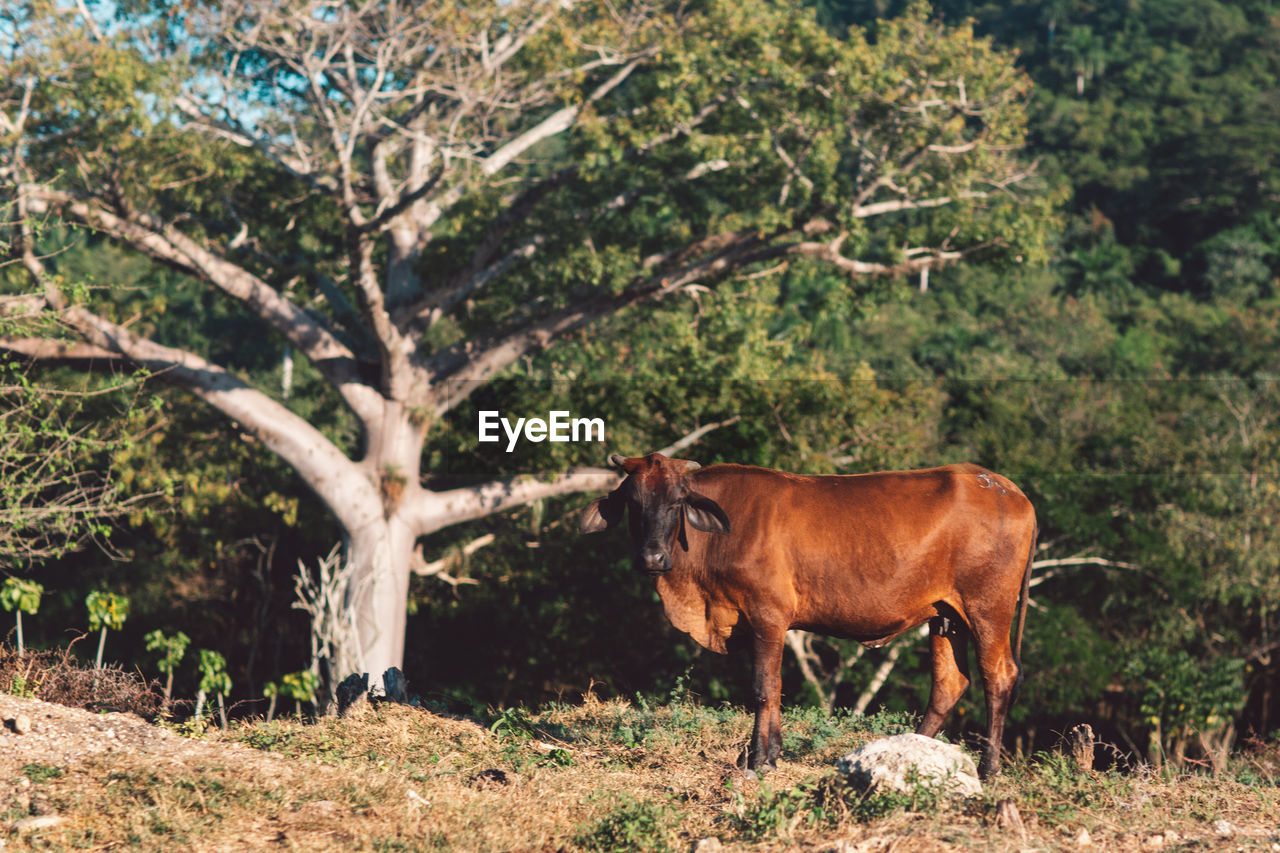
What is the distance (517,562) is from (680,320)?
7.24 metres

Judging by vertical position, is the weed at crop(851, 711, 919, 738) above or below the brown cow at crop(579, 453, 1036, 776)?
below

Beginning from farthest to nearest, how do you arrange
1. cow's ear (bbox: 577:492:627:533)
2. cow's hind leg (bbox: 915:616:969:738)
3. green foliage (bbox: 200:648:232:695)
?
green foliage (bbox: 200:648:232:695) < cow's ear (bbox: 577:492:627:533) < cow's hind leg (bbox: 915:616:969:738)

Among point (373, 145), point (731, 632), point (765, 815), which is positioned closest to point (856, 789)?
point (765, 815)

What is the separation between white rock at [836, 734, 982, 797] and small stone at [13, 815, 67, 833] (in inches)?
147

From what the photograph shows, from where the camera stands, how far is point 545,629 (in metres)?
23.4

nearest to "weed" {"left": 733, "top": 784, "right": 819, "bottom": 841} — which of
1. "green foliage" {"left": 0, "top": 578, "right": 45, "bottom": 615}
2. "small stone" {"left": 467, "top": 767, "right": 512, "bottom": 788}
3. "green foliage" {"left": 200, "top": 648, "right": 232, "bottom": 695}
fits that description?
"small stone" {"left": 467, "top": 767, "right": 512, "bottom": 788}

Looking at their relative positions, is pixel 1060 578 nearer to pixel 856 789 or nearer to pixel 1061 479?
pixel 1061 479

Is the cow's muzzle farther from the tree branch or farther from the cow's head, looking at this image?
the tree branch

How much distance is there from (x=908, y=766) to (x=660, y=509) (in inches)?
71.0

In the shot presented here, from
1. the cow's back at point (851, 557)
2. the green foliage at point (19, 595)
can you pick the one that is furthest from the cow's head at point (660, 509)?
the green foliage at point (19, 595)

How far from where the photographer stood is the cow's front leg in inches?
278

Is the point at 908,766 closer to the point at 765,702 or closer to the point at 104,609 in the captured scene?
the point at 765,702

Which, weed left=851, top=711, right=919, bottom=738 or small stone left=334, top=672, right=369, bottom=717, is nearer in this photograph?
weed left=851, top=711, right=919, bottom=738

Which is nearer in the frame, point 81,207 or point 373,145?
point 81,207
